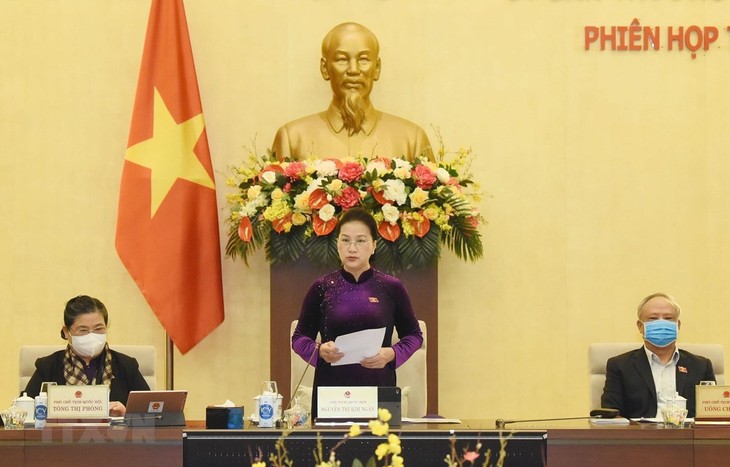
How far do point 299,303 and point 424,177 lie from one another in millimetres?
936

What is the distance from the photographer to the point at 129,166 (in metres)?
6.04

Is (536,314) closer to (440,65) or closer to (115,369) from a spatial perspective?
(440,65)

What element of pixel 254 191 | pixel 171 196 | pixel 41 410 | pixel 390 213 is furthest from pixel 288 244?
pixel 41 410

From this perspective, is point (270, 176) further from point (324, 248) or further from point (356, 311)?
point (356, 311)

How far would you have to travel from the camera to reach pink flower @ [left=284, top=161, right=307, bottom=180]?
5508 millimetres

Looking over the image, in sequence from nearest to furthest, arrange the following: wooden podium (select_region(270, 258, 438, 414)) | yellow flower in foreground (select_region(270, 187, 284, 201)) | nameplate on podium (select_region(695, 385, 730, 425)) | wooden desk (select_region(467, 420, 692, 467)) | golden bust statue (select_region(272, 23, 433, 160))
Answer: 1. wooden desk (select_region(467, 420, 692, 467))
2. nameplate on podium (select_region(695, 385, 730, 425))
3. yellow flower in foreground (select_region(270, 187, 284, 201))
4. wooden podium (select_region(270, 258, 438, 414))
5. golden bust statue (select_region(272, 23, 433, 160))

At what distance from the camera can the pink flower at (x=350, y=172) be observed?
5.43 meters

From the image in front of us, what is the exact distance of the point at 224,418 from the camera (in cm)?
363

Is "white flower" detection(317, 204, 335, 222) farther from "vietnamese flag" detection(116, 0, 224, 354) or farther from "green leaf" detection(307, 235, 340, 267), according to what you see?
"vietnamese flag" detection(116, 0, 224, 354)

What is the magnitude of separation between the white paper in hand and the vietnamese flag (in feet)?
7.06

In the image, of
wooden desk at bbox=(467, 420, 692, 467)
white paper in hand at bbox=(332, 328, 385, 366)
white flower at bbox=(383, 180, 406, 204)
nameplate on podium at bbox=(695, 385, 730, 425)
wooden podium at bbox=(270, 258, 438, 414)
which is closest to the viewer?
wooden desk at bbox=(467, 420, 692, 467)

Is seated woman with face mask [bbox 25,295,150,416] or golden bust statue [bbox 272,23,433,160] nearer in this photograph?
seated woman with face mask [bbox 25,295,150,416]

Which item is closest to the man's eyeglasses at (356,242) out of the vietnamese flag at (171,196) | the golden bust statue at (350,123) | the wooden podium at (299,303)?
the wooden podium at (299,303)

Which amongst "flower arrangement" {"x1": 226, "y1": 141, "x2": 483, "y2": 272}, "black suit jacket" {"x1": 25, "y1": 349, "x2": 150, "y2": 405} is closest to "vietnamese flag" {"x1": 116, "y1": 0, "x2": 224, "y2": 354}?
"flower arrangement" {"x1": 226, "y1": 141, "x2": 483, "y2": 272}
